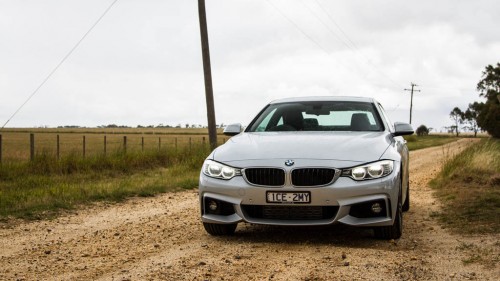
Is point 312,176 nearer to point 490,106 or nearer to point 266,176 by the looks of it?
point 266,176

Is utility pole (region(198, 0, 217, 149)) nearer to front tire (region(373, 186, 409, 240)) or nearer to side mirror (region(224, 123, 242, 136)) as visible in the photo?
side mirror (region(224, 123, 242, 136))

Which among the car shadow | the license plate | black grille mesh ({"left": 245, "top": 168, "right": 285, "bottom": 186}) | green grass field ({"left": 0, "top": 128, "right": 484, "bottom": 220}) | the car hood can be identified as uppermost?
the car hood

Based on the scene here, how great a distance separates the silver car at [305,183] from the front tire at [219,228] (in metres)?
0.01

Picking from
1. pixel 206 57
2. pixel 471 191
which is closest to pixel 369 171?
pixel 471 191

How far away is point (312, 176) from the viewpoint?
17.7 feet

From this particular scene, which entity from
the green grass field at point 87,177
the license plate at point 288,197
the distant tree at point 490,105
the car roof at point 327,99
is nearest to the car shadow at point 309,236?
the license plate at point 288,197

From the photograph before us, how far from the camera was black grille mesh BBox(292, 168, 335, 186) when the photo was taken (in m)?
5.40

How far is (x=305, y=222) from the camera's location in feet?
17.9

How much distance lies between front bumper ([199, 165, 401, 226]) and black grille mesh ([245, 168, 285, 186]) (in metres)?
0.06

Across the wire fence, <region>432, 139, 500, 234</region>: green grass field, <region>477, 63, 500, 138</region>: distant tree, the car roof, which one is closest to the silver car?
the car roof

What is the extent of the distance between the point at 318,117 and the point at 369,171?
1707 millimetres

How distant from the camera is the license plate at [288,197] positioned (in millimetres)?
5379

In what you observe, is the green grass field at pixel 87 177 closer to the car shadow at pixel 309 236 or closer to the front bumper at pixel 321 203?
the car shadow at pixel 309 236

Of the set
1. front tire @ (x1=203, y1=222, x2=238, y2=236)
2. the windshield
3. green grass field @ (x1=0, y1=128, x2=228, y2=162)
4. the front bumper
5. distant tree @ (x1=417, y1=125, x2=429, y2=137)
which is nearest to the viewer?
the front bumper
